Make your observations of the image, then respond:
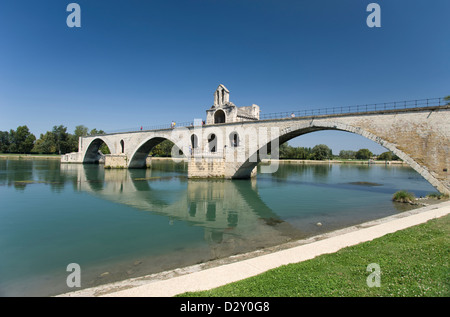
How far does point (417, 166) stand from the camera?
58.0ft

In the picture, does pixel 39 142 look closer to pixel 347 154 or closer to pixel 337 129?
pixel 337 129

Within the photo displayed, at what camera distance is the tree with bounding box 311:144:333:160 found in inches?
3273

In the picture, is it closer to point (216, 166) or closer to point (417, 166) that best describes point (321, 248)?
point (417, 166)

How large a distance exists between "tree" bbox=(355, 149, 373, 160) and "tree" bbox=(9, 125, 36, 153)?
126 m

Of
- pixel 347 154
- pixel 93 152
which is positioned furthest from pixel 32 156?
pixel 347 154

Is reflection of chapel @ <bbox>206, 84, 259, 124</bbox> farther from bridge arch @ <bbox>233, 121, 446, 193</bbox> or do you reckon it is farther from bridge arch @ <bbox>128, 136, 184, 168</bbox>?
bridge arch @ <bbox>128, 136, 184, 168</bbox>

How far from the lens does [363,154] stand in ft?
360

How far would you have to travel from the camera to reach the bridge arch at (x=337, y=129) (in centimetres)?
1745

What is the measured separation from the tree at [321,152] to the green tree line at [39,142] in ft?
225

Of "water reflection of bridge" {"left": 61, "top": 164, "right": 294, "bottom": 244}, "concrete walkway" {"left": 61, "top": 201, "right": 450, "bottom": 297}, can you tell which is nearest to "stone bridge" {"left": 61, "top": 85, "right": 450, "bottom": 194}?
"water reflection of bridge" {"left": 61, "top": 164, "right": 294, "bottom": 244}

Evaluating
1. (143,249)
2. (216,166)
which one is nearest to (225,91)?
(216,166)

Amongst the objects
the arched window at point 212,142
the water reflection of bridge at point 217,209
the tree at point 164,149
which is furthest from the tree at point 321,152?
the water reflection of bridge at point 217,209

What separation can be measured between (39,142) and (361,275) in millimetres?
101612
